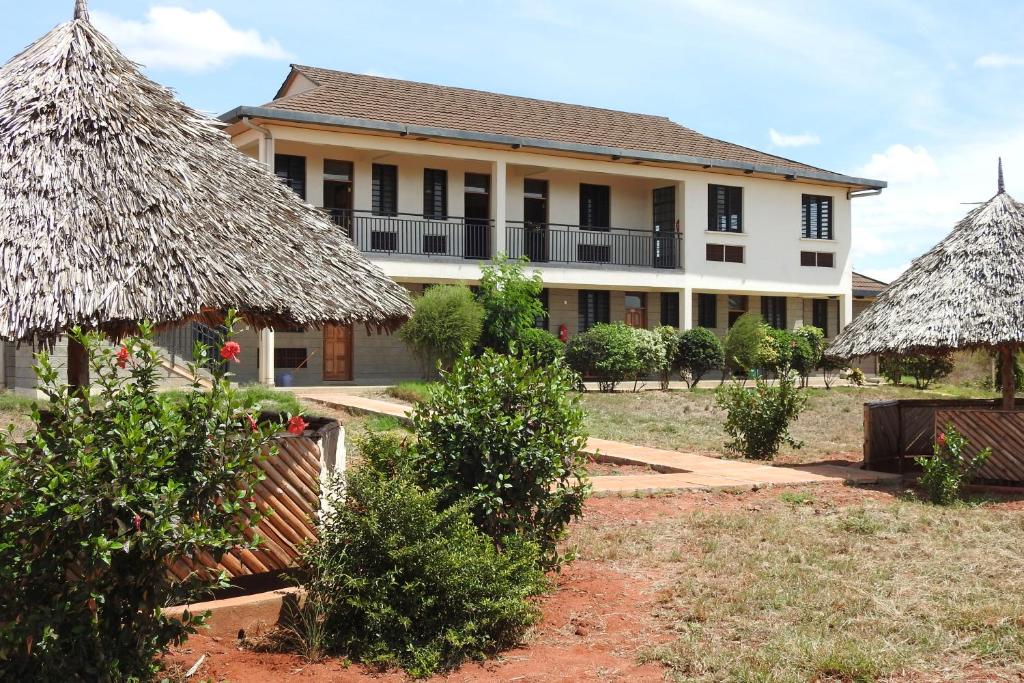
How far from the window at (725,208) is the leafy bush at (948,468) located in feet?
62.0

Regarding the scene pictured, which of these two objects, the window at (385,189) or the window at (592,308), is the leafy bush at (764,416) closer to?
the window at (385,189)

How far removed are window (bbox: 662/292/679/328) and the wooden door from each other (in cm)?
967

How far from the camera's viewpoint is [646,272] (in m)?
28.3

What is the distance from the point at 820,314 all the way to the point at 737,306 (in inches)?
138

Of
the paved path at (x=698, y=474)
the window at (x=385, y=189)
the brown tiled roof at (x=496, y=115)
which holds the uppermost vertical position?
the brown tiled roof at (x=496, y=115)

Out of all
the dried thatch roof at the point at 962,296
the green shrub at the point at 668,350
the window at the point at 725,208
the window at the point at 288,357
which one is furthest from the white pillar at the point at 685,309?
the dried thatch roof at the point at 962,296

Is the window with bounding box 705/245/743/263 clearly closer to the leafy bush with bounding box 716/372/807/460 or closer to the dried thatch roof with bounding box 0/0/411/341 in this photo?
the leafy bush with bounding box 716/372/807/460

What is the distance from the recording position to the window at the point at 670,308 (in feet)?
101

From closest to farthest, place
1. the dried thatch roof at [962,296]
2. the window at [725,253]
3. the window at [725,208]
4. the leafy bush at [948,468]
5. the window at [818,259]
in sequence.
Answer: the leafy bush at [948,468]
the dried thatch roof at [962,296]
the window at [725,253]
the window at [725,208]
the window at [818,259]

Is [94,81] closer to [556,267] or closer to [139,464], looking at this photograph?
[139,464]

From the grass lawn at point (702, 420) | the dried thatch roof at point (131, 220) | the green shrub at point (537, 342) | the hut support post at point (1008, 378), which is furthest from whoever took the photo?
the green shrub at point (537, 342)

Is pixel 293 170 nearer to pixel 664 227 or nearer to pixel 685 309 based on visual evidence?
pixel 664 227

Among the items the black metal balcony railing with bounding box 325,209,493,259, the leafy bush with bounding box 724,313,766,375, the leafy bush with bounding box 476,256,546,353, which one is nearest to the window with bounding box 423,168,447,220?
the black metal balcony railing with bounding box 325,209,493,259

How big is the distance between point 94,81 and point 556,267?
1928 cm
